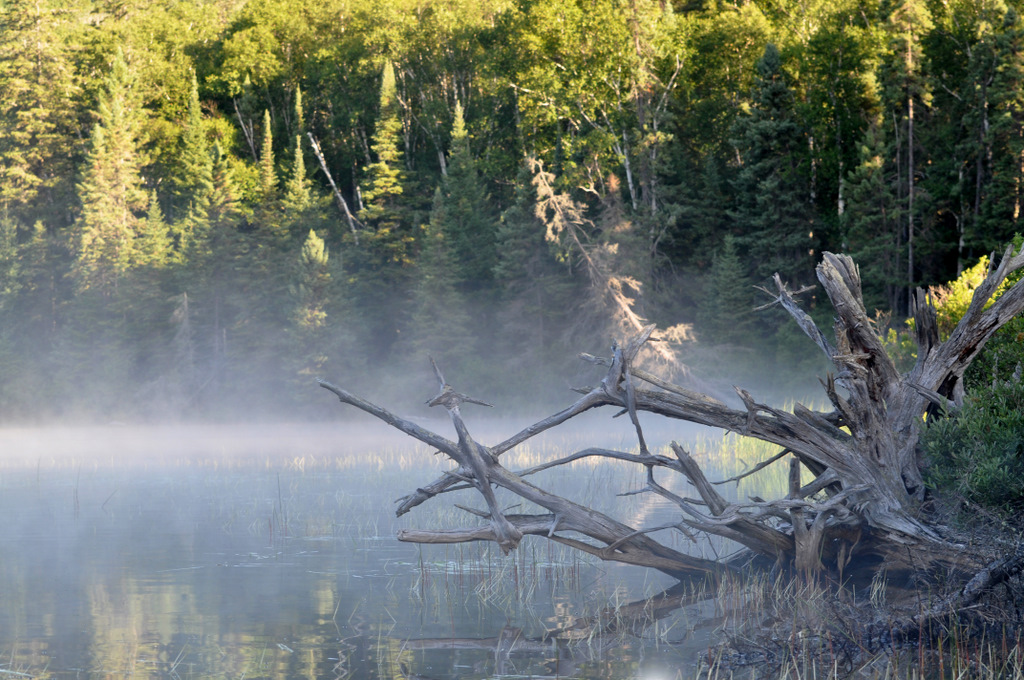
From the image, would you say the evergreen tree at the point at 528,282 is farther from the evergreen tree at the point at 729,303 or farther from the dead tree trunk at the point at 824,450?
the dead tree trunk at the point at 824,450

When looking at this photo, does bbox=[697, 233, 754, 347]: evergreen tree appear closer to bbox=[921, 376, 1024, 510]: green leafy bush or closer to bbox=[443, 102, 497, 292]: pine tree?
bbox=[443, 102, 497, 292]: pine tree

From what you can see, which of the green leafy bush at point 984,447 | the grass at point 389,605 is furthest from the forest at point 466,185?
the green leafy bush at point 984,447

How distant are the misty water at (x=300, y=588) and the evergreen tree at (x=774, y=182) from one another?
844 inches

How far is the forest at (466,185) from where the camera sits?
39656 mm

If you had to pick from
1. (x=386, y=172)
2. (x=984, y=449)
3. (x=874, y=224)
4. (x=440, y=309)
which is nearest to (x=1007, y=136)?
(x=874, y=224)

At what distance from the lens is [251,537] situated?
15.7 m

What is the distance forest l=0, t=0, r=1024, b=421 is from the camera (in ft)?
130

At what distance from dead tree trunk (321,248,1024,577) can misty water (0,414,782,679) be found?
899 mm

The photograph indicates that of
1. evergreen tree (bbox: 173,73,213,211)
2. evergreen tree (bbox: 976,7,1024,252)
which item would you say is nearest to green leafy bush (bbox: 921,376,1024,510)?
evergreen tree (bbox: 976,7,1024,252)

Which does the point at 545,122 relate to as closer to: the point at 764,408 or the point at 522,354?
the point at 522,354

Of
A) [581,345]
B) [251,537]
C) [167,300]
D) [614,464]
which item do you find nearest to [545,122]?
[581,345]

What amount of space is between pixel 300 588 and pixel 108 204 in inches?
1624

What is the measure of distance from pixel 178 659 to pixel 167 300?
41.6 m

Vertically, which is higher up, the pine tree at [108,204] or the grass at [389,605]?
the pine tree at [108,204]
